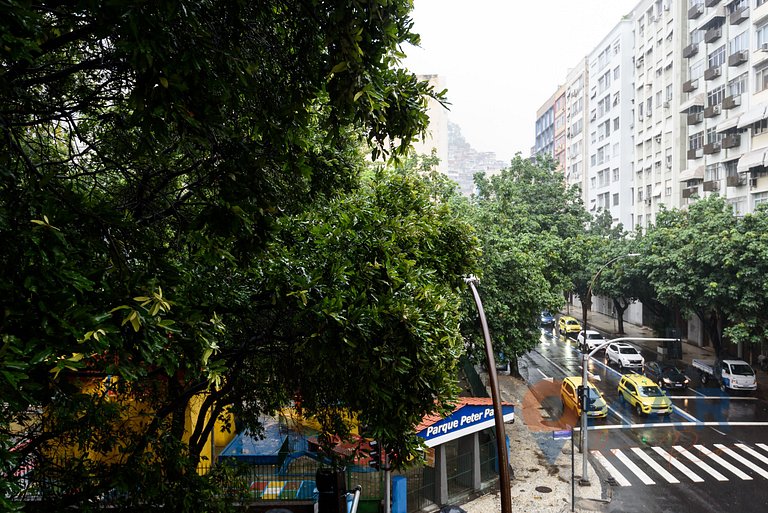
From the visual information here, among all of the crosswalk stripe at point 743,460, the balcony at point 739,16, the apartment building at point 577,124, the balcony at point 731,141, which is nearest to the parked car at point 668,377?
the crosswalk stripe at point 743,460

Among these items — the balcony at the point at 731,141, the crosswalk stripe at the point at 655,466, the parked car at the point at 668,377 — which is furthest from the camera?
the balcony at the point at 731,141

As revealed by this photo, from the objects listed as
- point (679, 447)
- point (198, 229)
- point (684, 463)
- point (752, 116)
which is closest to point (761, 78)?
point (752, 116)

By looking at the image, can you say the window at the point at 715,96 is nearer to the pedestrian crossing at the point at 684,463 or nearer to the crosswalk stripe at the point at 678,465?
the pedestrian crossing at the point at 684,463

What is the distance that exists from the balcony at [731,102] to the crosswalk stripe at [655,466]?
24.1 meters

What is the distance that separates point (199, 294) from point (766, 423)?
26.1 metres

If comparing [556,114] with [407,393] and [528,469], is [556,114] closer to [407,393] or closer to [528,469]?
[528,469]

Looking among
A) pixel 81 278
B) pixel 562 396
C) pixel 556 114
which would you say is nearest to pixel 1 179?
pixel 81 278

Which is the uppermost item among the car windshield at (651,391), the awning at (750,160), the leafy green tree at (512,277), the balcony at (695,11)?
the balcony at (695,11)

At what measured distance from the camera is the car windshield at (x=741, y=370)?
94.5 ft

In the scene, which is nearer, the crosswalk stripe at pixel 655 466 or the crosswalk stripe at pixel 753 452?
the crosswalk stripe at pixel 655 466

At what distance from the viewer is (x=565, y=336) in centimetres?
4575

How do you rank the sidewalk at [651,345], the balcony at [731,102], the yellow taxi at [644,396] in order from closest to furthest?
the yellow taxi at [644,396], the sidewalk at [651,345], the balcony at [731,102]

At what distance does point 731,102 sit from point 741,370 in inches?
653

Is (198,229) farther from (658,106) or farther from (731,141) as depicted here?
(658,106)
